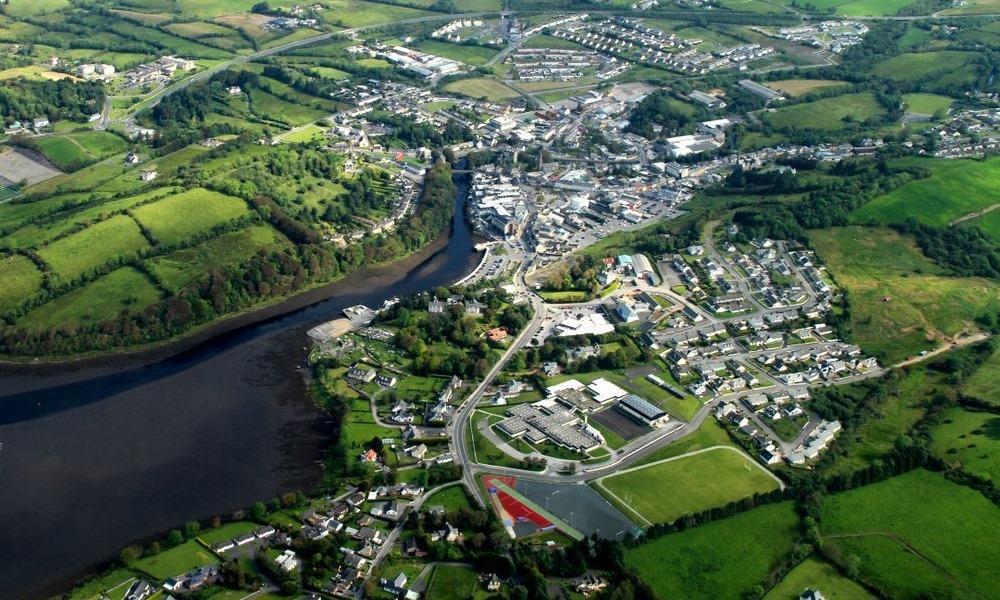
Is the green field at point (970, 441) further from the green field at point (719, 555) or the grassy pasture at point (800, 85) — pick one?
the grassy pasture at point (800, 85)

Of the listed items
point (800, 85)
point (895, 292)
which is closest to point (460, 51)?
point (800, 85)

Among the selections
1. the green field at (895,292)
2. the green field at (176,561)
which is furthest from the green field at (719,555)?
the green field at (895,292)

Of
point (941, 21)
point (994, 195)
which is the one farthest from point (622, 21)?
point (994, 195)


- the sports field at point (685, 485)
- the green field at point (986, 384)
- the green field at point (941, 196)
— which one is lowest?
the green field at point (986, 384)

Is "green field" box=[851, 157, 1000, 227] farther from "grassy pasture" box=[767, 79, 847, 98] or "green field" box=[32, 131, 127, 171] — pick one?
"green field" box=[32, 131, 127, 171]

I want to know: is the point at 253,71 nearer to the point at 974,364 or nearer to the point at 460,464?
the point at 460,464

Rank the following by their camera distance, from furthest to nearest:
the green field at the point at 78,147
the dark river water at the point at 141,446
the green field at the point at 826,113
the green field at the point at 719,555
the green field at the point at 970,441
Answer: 1. the green field at the point at 826,113
2. the green field at the point at 78,147
3. the green field at the point at 970,441
4. the dark river water at the point at 141,446
5. the green field at the point at 719,555
